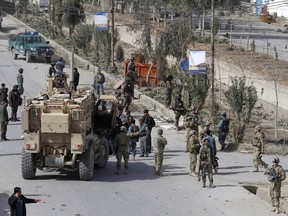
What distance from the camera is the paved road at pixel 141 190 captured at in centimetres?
1783

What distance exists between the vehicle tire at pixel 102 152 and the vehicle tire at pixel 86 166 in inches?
47.8

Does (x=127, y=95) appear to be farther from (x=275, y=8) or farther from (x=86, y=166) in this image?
(x=275, y=8)

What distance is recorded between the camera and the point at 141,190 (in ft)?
64.9

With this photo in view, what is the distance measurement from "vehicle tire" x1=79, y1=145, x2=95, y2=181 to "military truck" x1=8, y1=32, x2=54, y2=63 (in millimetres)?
25588

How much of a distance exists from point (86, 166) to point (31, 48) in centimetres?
2614

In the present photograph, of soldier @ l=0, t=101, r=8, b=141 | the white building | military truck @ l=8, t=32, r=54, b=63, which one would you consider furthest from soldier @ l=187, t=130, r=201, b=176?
the white building

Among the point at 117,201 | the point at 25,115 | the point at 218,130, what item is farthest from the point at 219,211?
the point at 218,130

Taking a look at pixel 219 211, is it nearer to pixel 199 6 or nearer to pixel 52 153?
pixel 52 153

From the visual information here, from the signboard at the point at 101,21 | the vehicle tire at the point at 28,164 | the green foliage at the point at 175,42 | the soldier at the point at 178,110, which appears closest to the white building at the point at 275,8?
the green foliage at the point at 175,42

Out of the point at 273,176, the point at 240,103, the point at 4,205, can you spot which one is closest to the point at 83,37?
the point at 240,103

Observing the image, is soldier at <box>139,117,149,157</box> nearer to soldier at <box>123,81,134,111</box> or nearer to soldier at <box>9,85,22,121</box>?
soldier at <box>9,85,22,121</box>

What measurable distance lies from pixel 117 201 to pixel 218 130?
7.44m

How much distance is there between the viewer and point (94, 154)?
69.7ft

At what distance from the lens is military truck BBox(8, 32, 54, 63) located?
45281 millimetres
